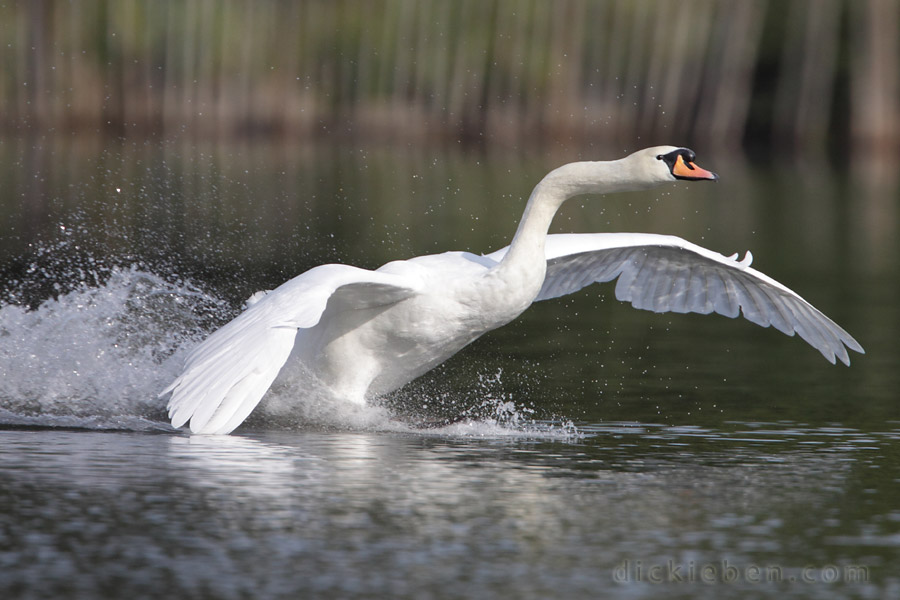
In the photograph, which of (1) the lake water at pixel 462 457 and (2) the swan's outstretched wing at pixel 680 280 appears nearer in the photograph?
(1) the lake water at pixel 462 457

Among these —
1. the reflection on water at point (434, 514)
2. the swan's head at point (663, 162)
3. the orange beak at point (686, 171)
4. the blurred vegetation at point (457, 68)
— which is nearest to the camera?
the reflection on water at point (434, 514)

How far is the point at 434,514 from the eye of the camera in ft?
20.9

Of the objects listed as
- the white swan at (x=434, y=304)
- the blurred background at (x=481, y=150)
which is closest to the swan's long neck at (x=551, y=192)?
the white swan at (x=434, y=304)

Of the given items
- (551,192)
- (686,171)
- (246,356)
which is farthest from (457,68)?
(246,356)

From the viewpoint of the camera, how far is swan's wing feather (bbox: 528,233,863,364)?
9.38 metres

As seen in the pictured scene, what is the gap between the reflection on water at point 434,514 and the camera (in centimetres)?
547

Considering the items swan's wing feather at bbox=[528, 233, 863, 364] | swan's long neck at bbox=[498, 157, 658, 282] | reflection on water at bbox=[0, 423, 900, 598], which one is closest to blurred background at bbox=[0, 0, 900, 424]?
swan's wing feather at bbox=[528, 233, 863, 364]

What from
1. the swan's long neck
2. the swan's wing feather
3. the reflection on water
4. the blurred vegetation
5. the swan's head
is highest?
the blurred vegetation

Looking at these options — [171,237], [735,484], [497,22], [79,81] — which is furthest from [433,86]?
[735,484]

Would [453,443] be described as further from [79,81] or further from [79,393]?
[79,81]

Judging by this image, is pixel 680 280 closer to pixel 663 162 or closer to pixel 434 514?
pixel 663 162

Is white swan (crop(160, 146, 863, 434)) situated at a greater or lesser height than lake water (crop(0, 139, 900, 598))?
greater

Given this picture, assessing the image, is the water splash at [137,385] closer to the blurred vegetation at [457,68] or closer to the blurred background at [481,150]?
the blurred background at [481,150]

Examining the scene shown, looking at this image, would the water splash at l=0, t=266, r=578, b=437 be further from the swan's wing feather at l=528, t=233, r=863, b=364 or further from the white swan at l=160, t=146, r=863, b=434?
the swan's wing feather at l=528, t=233, r=863, b=364
